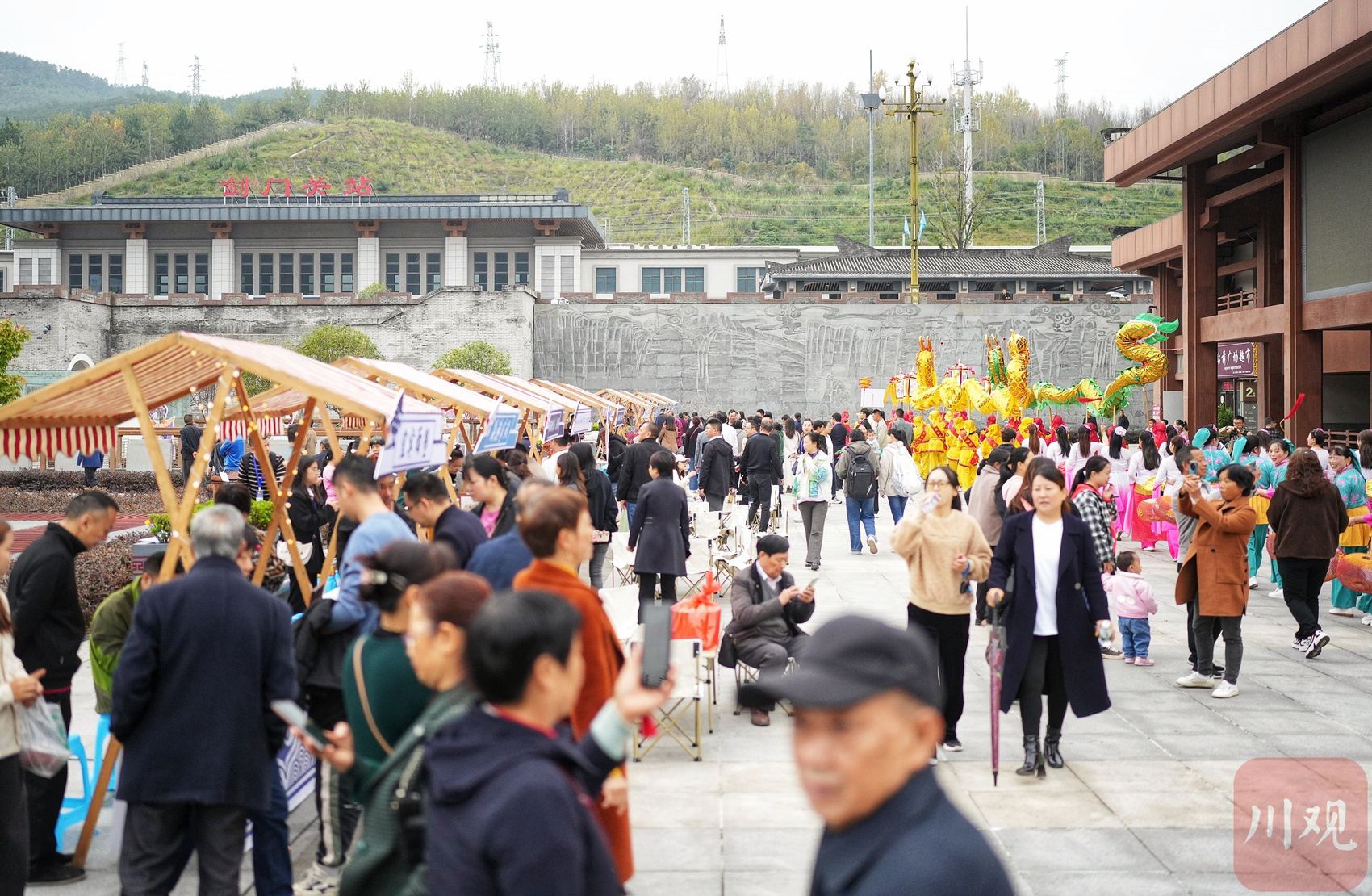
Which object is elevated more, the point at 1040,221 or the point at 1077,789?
the point at 1040,221

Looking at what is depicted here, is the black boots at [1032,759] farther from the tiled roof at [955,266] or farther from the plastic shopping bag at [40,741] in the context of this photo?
the tiled roof at [955,266]

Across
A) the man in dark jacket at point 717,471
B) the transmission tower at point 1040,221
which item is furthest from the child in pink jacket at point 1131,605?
the transmission tower at point 1040,221

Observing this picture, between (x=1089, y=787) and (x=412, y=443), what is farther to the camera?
(x=412, y=443)

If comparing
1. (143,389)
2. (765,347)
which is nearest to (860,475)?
(143,389)

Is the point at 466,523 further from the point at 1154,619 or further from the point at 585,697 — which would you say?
the point at 1154,619

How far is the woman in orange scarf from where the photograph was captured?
340 cm

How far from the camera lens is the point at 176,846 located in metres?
3.62

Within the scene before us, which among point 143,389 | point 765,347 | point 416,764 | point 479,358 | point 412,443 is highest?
point 765,347

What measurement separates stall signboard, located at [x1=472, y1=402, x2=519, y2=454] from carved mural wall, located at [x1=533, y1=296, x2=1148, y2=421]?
30.7 metres

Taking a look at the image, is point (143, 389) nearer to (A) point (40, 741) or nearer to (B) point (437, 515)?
(B) point (437, 515)

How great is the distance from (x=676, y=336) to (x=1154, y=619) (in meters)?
30.9

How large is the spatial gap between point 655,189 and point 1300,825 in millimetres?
79901

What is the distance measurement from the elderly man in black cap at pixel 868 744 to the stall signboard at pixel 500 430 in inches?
274

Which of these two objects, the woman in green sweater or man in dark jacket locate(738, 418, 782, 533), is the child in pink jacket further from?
the woman in green sweater
